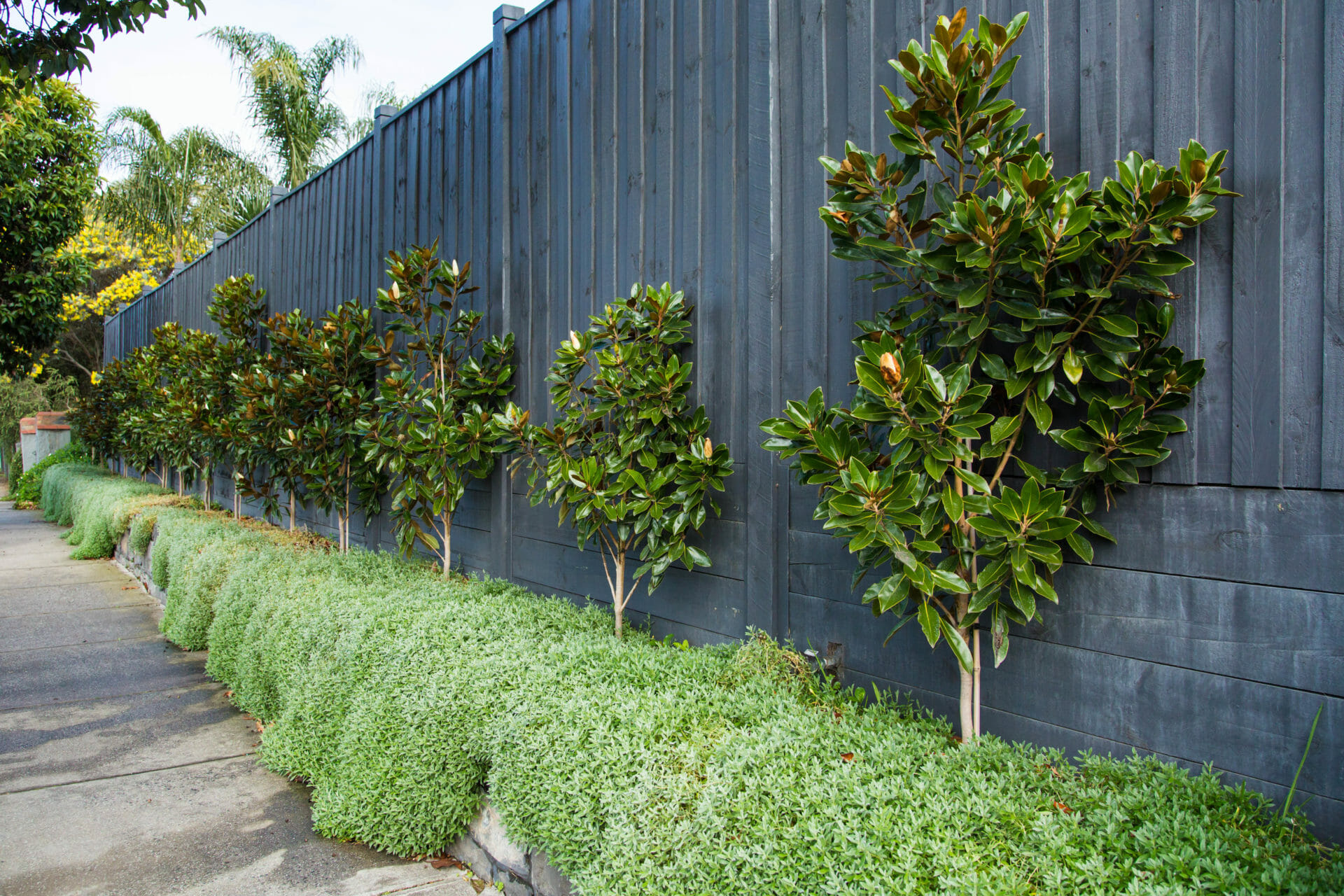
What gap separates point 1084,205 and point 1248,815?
4.63ft

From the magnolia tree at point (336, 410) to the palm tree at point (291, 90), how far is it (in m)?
14.1

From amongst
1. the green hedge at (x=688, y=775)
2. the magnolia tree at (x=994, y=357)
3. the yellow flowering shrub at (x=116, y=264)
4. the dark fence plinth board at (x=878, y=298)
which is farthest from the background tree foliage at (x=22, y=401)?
the magnolia tree at (x=994, y=357)

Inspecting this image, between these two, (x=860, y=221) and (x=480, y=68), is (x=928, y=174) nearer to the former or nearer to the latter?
(x=860, y=221)

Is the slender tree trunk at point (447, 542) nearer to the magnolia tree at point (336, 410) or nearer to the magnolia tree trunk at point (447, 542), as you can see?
the magnolia tree trunk at point (447, 542)

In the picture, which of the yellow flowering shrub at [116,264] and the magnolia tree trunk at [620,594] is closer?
the magnolia tree trunk at [620,594]

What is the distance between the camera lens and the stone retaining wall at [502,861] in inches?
100

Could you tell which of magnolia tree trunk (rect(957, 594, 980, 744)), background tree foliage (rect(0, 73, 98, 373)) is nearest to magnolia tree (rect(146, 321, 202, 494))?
background tree foliage (rect(0, 73, 98, 373))

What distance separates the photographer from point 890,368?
2.03 meters

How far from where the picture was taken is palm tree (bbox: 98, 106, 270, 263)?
18.4 metres

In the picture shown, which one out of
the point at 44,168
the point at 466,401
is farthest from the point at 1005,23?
the point at 44,168

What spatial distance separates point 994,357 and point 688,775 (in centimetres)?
136

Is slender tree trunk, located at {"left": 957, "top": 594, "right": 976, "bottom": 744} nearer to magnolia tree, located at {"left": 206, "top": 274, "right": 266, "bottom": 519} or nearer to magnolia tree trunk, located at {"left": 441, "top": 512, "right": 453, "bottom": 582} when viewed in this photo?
magnolia tree trunk, located at {"left": 441, "top": 512, "right": 453, "bottom": 582}

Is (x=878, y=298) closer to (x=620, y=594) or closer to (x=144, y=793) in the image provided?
(x=620, y=594)

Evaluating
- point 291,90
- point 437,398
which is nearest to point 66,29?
point 437,398
